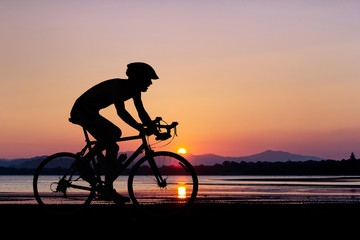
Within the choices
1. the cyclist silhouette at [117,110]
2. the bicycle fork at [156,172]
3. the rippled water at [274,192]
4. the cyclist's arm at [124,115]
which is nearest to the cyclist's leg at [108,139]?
the cyclist silhouette at [117,110]

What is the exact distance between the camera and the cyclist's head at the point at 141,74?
7516mm

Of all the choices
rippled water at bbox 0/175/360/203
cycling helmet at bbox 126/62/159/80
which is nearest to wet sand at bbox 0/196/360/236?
cycling helmet at bbox 126/62/159/80

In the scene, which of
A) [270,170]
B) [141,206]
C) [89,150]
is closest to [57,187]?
[89,150]

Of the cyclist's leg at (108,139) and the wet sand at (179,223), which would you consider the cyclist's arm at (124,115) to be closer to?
the cyclist's leg at (108,139)

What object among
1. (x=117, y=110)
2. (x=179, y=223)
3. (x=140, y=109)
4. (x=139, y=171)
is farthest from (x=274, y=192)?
(x=179, y=223)

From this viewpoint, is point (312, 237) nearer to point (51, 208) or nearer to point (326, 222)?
point (326, 222)

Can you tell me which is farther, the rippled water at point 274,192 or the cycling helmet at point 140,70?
the rippled water at point 274,192

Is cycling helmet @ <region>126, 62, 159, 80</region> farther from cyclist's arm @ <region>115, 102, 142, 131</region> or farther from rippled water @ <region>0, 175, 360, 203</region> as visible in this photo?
rippled water @ <region>0, 175, 360, 203</region>

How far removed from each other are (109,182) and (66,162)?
1000 millimetres

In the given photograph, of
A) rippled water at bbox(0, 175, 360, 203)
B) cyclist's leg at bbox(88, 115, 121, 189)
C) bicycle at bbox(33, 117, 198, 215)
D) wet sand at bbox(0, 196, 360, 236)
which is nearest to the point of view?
wet sand at bbox(0, 196, 360, 236)

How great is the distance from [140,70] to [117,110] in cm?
67

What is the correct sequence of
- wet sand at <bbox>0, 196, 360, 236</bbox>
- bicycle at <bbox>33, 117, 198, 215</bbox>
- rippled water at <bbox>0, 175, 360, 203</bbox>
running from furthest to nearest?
rippled water at <bbox>0, 175, 360, 203</bbox>
bicycle at <bbox>33, 117, 198, 215</bbox>
wet sand at <bbox>0, 196, 360, 236</bbox>

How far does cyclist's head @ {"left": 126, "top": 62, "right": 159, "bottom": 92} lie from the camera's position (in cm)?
752

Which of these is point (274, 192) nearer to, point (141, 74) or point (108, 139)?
point (108, 139)
